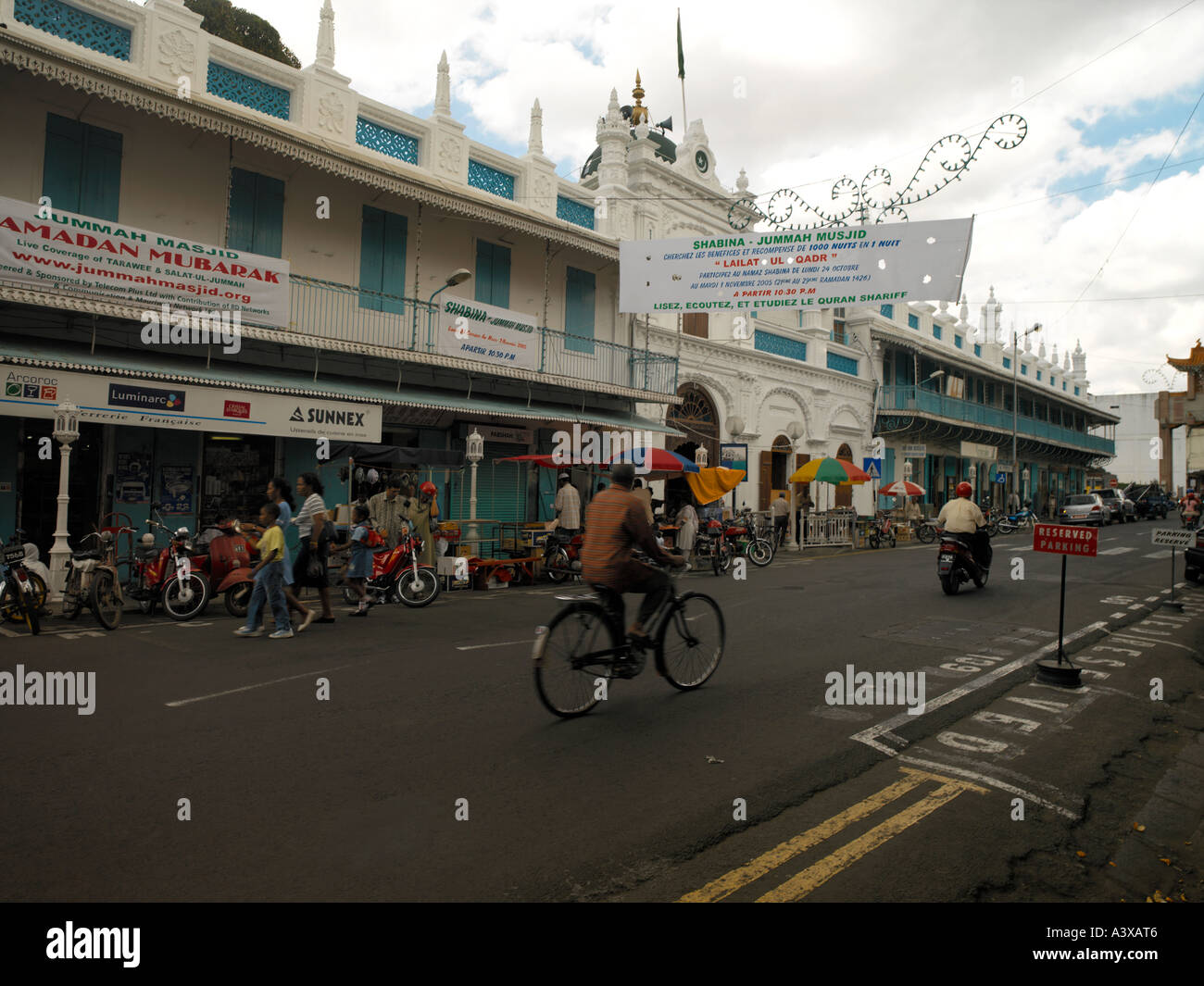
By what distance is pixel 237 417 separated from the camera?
12.4 metres

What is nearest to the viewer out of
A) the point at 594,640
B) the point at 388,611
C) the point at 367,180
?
the point at 594,640

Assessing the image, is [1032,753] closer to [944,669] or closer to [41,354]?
[944,669]

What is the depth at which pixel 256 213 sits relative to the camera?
47.1ft

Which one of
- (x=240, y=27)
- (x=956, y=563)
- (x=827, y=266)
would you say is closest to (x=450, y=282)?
(x=827, y=266)

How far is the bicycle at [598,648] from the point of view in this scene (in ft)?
17.7

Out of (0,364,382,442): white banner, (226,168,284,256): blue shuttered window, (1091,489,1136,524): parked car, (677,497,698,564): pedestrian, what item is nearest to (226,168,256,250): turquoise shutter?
(226,168,284,256): blue shuttered window

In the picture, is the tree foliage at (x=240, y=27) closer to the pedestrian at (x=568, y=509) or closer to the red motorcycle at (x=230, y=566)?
the pedestrian at (x=568, y=509)

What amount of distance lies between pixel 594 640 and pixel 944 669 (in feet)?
12.1

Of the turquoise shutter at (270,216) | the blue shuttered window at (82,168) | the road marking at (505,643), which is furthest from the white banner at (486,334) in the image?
the road marking at (505,643)

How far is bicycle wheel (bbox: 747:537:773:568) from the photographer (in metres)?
18.5

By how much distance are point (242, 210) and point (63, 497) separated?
21.6 feet

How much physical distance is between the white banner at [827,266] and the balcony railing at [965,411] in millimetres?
21999
